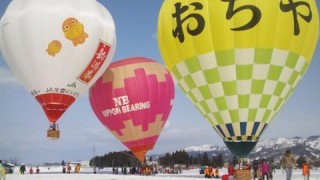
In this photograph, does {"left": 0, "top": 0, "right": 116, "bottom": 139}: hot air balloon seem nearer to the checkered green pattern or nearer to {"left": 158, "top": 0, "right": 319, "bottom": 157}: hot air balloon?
{"left": 158, "top": 0, "right": 319, "bottom": 157}: hot air balloon

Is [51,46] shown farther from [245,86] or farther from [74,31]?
[245,86]

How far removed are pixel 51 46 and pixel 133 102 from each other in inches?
354

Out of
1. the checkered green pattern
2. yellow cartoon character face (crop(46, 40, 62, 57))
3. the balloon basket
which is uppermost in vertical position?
yellow cartoon character face (crop(46, 40, 62, 57))

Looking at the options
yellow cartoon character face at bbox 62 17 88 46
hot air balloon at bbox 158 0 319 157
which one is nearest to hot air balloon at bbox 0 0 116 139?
yellow cartoon character face at bbox 62 17 88 46

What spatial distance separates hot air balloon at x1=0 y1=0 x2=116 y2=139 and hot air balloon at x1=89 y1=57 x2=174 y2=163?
6.15 metres

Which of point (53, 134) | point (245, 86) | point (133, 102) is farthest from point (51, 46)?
point (245, 86)

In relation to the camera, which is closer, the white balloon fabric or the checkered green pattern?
the checkered green pattern

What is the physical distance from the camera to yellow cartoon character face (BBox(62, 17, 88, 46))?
2472 centimetres

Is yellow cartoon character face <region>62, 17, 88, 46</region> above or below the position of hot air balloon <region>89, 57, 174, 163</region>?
above

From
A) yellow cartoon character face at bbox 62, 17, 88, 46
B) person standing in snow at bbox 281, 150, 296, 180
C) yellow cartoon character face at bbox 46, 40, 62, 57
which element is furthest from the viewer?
yellow cartoon character face at bbox 62, 17, 88, 46

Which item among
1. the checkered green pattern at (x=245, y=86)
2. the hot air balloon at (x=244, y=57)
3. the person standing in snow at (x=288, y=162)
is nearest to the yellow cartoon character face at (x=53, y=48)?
the hot air balloon at (x=244, y=57)

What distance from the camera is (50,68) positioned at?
80.6 feet

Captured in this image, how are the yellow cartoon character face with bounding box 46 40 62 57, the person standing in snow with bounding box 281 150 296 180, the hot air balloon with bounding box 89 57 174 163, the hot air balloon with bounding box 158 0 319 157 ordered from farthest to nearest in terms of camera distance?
the hot air balloon with bounding box 89 57 174 163
the yellow cartoon character face with bounding box 46 40 62 57
the hot air balloon with bounding box 158 0 319 157
the person standing in snow with bounding box 281 150 296 180

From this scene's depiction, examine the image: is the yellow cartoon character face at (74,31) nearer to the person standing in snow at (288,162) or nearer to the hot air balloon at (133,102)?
the hot air balloon at (133,102)
